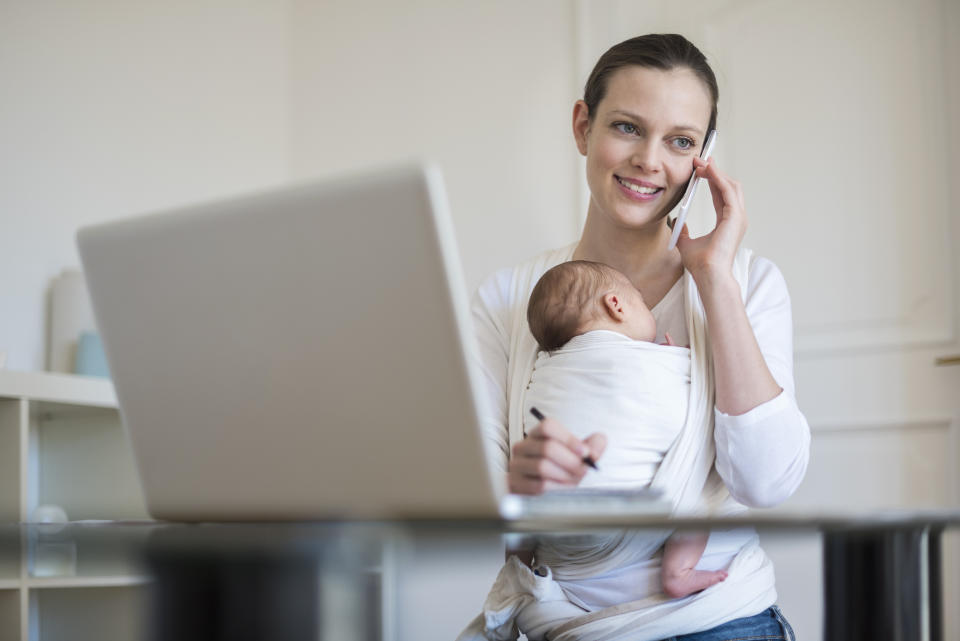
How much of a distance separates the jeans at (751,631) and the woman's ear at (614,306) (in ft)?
1.24

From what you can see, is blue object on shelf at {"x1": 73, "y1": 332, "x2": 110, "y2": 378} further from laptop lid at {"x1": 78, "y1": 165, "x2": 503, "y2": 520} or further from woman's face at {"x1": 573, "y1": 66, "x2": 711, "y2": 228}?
laptop lid at {"x1": 78, "y1": 165, "x2": 503, "y2": 520}

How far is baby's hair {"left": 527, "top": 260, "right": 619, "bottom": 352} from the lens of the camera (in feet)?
4.11

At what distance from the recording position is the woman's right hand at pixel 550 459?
908mm

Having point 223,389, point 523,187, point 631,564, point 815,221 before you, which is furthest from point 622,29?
point 223,389

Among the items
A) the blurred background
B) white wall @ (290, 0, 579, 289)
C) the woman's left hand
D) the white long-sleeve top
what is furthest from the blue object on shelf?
the woman's left hand

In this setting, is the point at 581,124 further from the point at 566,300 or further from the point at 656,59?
the point at 566,300

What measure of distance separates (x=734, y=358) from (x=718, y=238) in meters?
0.18

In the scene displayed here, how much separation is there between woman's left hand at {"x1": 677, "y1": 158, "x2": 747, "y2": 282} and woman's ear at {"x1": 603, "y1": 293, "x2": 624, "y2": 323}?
10 cm

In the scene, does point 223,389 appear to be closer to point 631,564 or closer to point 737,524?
point 737,524

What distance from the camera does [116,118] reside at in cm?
323

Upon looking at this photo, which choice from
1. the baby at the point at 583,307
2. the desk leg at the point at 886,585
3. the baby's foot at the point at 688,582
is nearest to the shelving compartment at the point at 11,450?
the baby at the point at 583,307

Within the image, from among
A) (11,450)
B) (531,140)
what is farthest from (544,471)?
(531,140)

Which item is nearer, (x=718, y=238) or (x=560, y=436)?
(x=560, y=436)

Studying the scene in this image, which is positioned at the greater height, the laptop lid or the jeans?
the laptop lid
